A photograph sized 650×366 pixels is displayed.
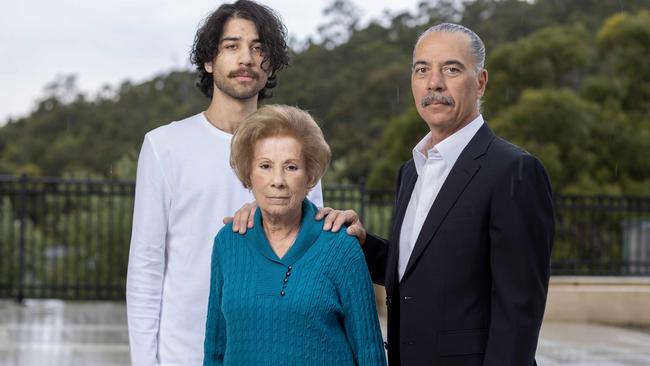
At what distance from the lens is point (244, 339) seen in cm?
251

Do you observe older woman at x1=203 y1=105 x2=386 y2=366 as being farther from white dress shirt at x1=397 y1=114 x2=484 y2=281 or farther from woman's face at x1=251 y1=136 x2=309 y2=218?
white dress shirt at x1=397 y1=114 x2=484 y2=281

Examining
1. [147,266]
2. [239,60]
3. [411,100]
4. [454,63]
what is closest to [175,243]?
[147,266]

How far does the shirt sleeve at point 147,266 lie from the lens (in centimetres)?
273

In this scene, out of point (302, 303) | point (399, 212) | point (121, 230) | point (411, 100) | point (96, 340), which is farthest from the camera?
point (411, 100)

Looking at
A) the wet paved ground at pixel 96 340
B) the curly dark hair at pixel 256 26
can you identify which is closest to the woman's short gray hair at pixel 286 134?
the curly dark hair at pixel 256 26

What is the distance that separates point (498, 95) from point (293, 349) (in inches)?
1103

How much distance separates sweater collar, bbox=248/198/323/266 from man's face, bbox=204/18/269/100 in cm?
44

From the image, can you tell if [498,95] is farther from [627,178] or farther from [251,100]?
[251,100]

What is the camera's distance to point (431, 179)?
2.73 metres

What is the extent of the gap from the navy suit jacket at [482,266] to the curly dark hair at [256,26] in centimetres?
63

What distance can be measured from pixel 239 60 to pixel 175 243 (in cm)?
55

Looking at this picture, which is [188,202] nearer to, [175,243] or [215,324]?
[175,243]

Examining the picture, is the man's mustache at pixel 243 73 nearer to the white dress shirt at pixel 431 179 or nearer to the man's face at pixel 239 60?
the man's face at pixel 239 60

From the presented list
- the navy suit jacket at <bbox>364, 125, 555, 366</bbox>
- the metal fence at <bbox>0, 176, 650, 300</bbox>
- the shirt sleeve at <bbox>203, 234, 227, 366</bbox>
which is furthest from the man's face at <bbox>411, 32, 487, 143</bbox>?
the metal fence at <bbox>0, 176, 650, 300</bbox>
